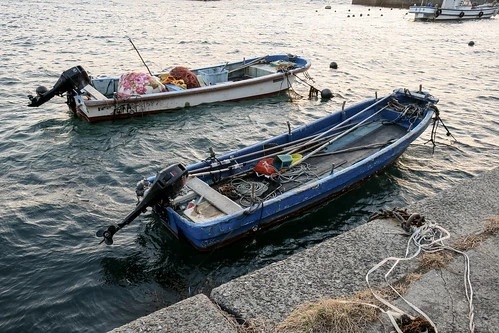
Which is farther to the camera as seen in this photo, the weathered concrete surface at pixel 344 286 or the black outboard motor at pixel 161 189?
the black outboard motor at pixel 161 189

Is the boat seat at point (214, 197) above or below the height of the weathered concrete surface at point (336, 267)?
below

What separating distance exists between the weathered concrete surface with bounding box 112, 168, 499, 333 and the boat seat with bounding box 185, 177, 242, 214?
2.58 m

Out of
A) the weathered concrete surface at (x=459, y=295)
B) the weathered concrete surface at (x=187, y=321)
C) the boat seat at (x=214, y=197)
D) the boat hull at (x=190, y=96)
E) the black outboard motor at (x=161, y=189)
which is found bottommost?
the boat hull at (x=190, y=96)

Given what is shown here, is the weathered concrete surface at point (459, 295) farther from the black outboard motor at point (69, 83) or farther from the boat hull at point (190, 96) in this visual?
the black outboard motor at point (69, 83)

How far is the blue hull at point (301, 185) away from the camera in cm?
653

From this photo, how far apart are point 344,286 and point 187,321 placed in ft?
4.87

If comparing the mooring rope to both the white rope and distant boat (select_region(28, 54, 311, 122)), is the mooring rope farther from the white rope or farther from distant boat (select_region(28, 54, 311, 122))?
distant boat (select_region(28, 54, 311, 122))

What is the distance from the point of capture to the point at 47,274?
21.3ft

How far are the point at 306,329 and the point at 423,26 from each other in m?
42.0

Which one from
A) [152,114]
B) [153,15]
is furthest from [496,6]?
[152,114]

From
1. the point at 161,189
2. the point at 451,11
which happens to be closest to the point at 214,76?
the point at 161,189

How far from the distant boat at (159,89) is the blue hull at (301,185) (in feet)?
16.0

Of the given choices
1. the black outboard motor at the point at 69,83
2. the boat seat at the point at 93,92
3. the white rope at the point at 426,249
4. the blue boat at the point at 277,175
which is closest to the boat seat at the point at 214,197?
the blue boat at the point at 277,175

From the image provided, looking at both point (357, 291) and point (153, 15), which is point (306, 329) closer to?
point (357, 291)
